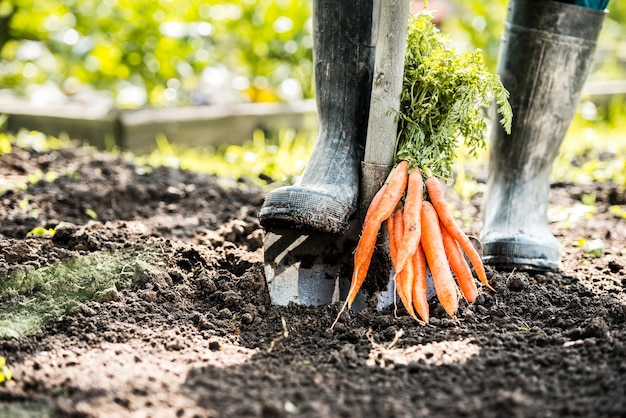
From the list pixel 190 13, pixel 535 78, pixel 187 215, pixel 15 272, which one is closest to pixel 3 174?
pixel 187 215

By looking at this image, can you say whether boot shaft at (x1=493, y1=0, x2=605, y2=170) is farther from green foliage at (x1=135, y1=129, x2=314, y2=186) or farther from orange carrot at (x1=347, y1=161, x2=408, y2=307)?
green foliage at (x1=135, y1=129, x2=314, y2=186)

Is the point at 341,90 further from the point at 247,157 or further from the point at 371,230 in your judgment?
the point at 247,157

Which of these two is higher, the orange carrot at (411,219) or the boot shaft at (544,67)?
the boot shaft at (544,67)

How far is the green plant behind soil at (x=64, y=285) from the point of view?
215 centimetres

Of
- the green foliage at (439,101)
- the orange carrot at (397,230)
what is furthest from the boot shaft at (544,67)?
the orange carrot at (397,230)

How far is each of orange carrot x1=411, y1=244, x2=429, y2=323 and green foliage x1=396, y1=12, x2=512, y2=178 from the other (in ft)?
0.87

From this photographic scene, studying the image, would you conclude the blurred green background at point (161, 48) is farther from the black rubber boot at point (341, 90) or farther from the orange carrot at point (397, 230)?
the orange carrot at point (397, 230)

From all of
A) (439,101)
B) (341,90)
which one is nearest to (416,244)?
(439,101)

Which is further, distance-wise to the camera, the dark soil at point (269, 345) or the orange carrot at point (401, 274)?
the orange carrot at point (401, 274)

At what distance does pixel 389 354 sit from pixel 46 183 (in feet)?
7.00

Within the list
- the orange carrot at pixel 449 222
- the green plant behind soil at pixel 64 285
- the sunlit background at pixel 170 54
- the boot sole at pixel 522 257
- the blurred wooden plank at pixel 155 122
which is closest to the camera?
the green plant behind soil at pixel 64 285

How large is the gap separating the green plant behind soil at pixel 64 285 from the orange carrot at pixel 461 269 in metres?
0.94

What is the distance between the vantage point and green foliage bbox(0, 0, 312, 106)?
16.7 ft

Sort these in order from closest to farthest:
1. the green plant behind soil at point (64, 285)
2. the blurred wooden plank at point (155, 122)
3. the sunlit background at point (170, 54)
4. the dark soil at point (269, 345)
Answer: the dark soil at point (269, 345)
the green plant behind soil at point (64, 285)
the blurred wooden plank at point (155, 122)
the sunlit background at point (170, 54)
